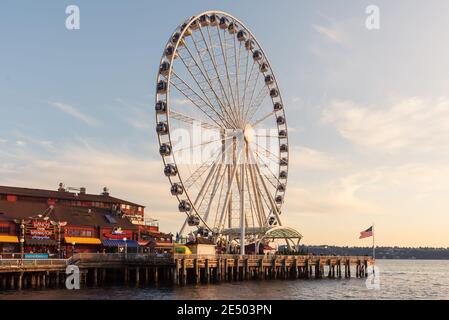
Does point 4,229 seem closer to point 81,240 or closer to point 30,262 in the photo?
point 81,240

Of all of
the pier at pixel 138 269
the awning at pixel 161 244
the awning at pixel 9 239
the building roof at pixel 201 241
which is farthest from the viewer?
the awning at pixel 161 244

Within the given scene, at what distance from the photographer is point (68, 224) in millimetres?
72812

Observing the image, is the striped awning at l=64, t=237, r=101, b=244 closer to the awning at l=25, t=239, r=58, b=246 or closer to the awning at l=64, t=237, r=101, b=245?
the awning at l=64, t=237, r=101, b=245

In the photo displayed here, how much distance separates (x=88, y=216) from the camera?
78062mm

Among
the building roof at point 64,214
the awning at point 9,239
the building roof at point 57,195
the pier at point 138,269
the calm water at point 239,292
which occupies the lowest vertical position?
the calm water at point 239,292

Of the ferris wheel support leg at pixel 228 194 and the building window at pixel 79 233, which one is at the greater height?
the ferris wheel support leg at pixel 228 194

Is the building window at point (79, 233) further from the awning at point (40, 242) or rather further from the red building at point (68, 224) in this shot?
the awning at point (40, 242)

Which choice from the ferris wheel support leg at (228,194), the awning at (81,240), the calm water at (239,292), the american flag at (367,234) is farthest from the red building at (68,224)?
the american flag at (367,234)

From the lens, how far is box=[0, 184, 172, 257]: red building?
67625 mm

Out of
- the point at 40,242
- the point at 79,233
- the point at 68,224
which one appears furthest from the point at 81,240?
the point at 40,242

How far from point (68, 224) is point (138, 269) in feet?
48.5

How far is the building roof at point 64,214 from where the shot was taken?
70.9 meters
